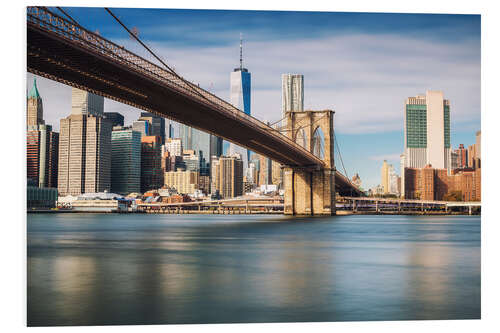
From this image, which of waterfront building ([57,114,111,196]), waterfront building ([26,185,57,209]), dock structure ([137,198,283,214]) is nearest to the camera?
waterfront building ([26,185,57,209])

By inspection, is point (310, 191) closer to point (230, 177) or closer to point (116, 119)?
point (116, 119)

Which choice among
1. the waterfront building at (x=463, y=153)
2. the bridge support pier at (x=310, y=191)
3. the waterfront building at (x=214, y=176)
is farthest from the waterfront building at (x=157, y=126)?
the waterfront building at (x=463, y=153)

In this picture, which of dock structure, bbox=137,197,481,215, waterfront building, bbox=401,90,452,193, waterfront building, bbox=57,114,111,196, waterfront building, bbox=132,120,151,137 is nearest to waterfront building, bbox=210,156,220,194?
dock structure, bbox=137,197,481,215

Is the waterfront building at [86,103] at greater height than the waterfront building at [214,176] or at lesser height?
greater

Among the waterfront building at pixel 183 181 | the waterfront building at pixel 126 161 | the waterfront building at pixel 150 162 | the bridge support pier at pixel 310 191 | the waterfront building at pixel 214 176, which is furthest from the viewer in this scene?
the waterfront building at pixel 214 176

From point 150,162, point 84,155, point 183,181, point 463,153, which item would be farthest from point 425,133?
point 183,181

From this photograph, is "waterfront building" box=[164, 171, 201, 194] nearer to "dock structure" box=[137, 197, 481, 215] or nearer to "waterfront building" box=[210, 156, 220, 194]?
"waterfront building" box=[210, 156, 220, 194]

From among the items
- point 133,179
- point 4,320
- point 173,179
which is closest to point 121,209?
point 133,179

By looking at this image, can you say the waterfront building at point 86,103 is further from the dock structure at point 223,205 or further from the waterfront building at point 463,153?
the dock structure at point 223,205
